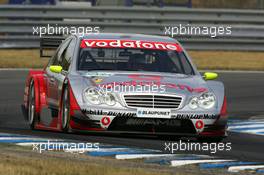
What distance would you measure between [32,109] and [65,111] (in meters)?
1.89

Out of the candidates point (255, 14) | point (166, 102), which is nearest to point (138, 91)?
point (166, 102)

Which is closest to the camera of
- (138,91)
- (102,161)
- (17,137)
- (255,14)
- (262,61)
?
(102,161)

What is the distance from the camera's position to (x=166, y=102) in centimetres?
1212

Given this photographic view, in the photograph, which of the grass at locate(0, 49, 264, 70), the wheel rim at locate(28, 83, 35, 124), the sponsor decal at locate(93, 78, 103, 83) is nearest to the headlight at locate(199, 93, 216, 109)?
the sponsor decal at locate(93, 78, 103, 83)

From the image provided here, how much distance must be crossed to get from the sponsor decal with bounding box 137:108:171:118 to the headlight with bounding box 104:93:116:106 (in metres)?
0.30

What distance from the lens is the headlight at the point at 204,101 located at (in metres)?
12.2

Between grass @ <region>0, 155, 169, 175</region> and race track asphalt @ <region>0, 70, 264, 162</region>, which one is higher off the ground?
grass @ <region>0, 155, 169, 175</region>

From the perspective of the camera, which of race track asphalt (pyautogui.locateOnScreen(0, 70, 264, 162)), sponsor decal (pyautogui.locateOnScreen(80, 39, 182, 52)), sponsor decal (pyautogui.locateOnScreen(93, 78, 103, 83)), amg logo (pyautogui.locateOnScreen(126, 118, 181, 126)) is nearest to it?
amg logo (pyautogui.locateOnScreen(126, 118, 181, 126))

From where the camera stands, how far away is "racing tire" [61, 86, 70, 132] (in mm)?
12344

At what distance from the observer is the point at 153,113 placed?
39.5 feet

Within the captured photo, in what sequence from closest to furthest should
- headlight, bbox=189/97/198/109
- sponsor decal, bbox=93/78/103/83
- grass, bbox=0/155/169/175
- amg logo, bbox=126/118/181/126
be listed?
grass, bbox=0/155/169/175 < amg logo, bbox=126/118/181/126 < headlight, bbox=189/97/198/109 < sponsor decal, bbox=93/78/103/83

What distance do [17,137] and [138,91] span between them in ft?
6.01

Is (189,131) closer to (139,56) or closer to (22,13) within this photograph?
(139,56)

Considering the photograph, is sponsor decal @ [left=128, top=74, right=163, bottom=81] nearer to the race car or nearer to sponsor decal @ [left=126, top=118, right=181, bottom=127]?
the race car
